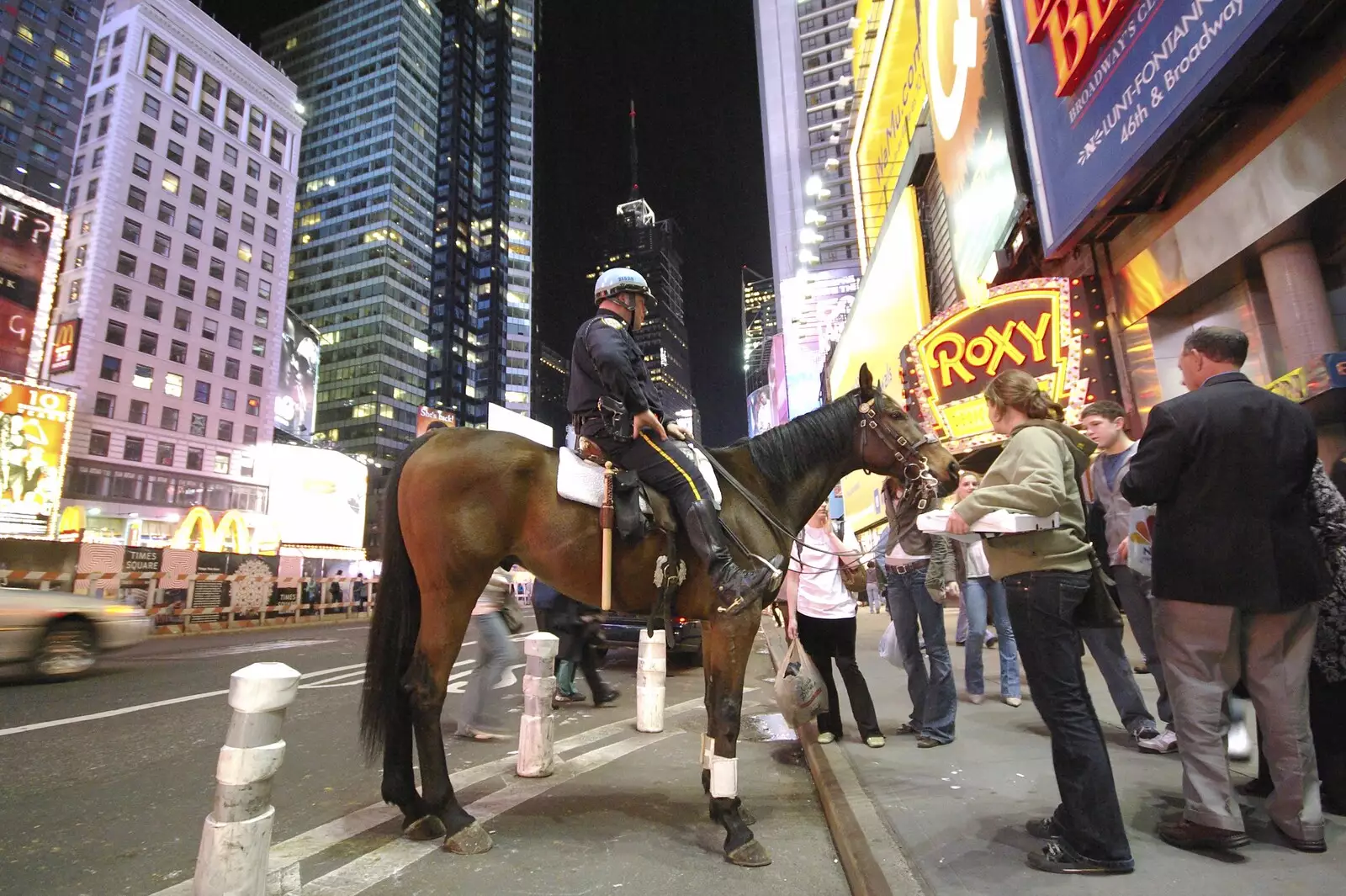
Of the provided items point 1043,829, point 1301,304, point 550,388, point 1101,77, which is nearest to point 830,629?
point 1043,829

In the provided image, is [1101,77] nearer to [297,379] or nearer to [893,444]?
[893,444]

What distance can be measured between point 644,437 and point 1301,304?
7433 millimetres

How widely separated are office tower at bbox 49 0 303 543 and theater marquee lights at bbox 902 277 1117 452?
48.0m

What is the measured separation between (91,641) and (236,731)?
9410 mm

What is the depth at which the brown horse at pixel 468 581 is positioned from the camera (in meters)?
3.38

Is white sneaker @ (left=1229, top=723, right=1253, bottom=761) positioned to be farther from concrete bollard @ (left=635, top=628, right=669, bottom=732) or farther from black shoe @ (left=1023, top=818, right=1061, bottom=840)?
concrete bollard @ (left=635, top=628, right=669, bottom=732)

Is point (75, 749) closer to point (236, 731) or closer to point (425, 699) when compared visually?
point (425, 699)

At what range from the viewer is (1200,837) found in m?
2.76

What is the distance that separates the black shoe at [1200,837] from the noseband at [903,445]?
6.46 feet

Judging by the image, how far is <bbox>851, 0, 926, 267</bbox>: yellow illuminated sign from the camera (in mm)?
24203

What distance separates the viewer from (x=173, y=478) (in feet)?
161

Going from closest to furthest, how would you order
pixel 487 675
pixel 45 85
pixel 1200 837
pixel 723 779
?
pixel 1200 837, pixel 723 779, pixel 487 675, pixel 45 85

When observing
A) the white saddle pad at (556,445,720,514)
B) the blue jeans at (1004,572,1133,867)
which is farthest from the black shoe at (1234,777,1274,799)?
the white saddle pad at (556,445,720,514)

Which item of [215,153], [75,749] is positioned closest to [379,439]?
[215,153]
